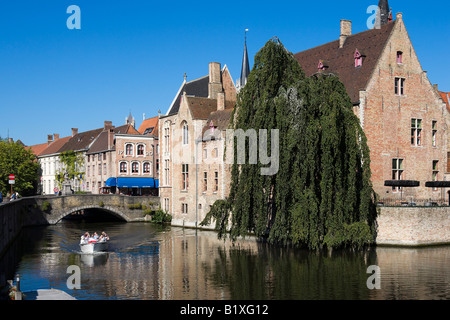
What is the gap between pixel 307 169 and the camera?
25.2m

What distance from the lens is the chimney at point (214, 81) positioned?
47625mm

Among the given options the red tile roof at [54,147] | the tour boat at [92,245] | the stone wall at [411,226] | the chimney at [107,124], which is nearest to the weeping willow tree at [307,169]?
the stone wall at [411,226]

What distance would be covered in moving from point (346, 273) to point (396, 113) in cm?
1562

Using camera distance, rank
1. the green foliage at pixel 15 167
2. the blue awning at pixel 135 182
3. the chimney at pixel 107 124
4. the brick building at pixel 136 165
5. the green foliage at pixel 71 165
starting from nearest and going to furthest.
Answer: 1. the blue awning at pixel 135 182
2. the brick building at pixel 136 165
3. the green foliage at pixel 15 167
4. the chimney at pixel 107 124
5. the green foliage at pixel 71 165

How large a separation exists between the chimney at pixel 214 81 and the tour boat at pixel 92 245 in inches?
837

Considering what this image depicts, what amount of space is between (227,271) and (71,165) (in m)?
51.8

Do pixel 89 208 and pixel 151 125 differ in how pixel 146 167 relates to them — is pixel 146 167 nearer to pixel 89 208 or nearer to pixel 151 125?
pixel 151 125

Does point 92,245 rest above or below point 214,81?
below

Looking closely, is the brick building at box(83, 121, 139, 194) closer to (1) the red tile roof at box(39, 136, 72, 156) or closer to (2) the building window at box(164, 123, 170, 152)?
(2) the building window at box(164, 123, 170, 152)

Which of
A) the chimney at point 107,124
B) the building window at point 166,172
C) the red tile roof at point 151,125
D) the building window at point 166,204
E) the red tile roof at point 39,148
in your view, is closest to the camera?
the building window at point 166,204

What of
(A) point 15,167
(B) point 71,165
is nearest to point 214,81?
(B) point 71,165

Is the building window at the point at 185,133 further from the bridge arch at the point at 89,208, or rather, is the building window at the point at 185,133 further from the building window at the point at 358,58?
the building window at the point at 358,58

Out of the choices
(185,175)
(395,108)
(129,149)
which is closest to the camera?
(395,108)

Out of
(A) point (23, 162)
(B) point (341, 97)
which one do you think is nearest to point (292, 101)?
(B) point (341, 97)
